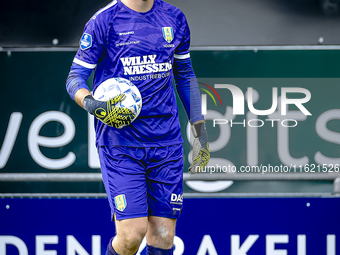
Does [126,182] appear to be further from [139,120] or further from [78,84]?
[78,84]

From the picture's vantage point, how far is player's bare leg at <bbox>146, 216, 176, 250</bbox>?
8.02 feet

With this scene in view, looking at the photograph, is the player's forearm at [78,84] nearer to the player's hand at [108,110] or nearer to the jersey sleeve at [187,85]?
the player's hand at [108,110]

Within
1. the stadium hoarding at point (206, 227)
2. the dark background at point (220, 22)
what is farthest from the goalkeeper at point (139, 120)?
the dark background at point (220, 22)

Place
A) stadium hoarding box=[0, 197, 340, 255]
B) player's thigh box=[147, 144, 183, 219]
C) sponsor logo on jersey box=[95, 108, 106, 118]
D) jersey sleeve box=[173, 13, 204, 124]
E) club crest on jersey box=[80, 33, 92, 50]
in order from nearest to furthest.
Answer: sponsor logo on jersey box=[95, 108, 106, 118] < club crest on jersey box=[80, 33, 92, 50] < player's thigh box=[147, 144, 183, 219] < jersey sleeve box=[173, 13, 204, 124] < stadium hoarding box=[0, 197, 340, 255]

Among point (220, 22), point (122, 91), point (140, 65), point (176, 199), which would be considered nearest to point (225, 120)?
point (220, 22)

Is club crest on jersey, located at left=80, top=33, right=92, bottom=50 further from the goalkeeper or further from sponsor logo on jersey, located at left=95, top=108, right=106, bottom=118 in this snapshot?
sponsor logo on jersey, located at left=95, top=108, right=106, bottom=118

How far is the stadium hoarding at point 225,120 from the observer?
329 cm

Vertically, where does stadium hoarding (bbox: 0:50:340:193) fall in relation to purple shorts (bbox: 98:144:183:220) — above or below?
above

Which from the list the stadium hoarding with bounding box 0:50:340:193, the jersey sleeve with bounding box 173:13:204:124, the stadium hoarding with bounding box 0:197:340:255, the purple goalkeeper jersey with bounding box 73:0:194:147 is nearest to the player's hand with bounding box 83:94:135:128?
the purple goalkeeper jersey with bounding box 73:0:194:147

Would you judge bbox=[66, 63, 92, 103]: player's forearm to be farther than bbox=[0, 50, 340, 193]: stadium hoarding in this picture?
No

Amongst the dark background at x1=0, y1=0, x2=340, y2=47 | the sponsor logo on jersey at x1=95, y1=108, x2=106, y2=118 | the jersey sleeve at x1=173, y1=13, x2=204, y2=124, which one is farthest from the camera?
the dark background at x1=0, y1=0, x2=340, y2=47

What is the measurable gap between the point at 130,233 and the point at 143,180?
0.24 metres

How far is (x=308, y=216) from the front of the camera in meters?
3.01

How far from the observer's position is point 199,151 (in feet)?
8.54
